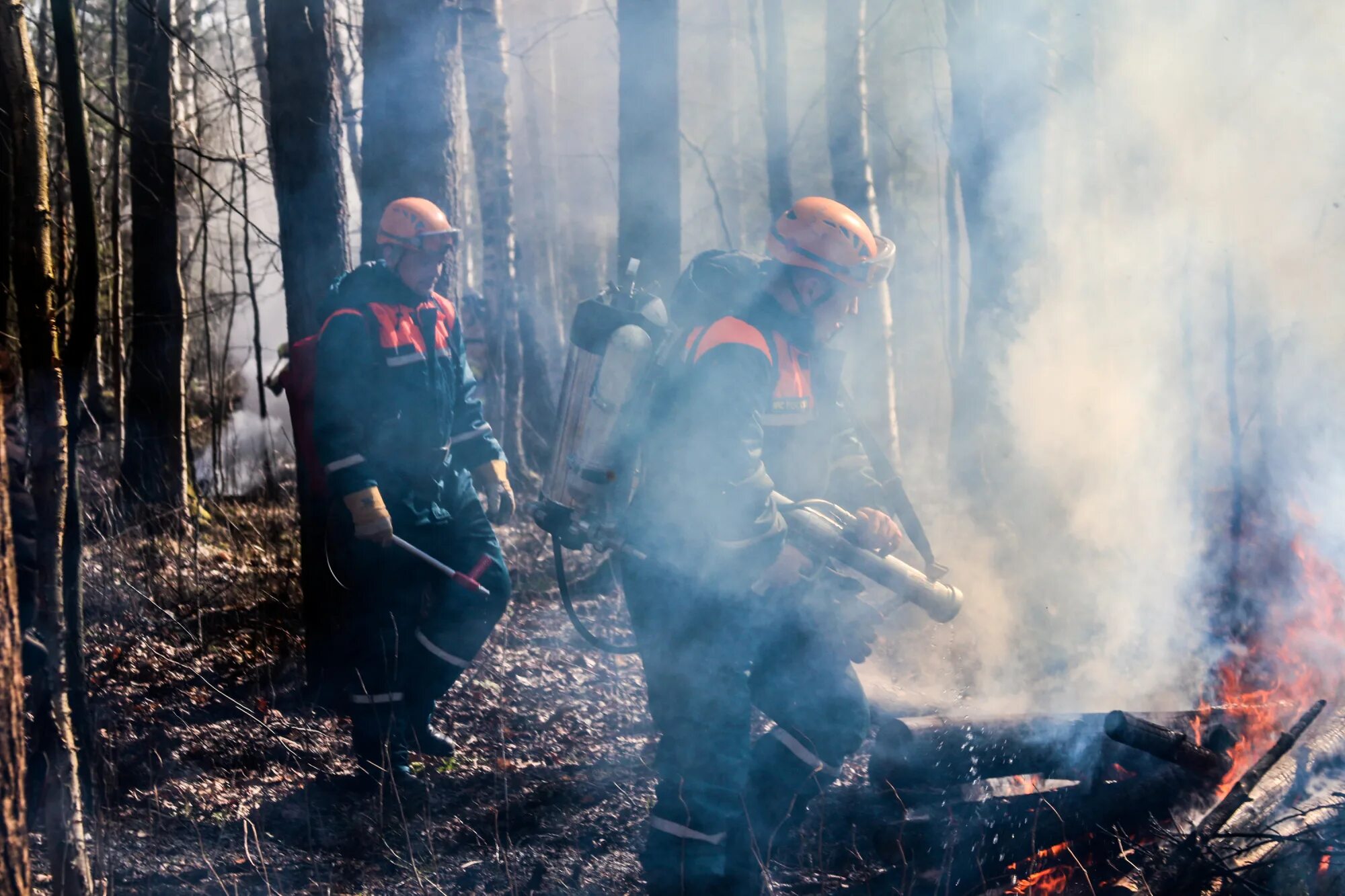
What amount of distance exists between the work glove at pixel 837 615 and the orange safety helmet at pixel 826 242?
1.07 m

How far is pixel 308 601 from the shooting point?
5.27 meters

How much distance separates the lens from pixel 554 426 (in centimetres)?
425

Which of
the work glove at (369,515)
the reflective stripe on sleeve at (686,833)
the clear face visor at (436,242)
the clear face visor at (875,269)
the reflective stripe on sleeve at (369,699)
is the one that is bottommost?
the reflective stripe on sleeve at (686,833)

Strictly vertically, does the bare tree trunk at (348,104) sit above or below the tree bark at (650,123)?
above

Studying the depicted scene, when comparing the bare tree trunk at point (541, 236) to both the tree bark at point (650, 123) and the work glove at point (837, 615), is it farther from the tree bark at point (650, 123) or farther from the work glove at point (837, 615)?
the work glove at point (837, 615)

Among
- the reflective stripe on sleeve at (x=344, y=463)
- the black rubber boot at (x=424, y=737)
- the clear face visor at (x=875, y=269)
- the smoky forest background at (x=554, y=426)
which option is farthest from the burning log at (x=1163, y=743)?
the reflective stripe on sleeve at (x=344, y=463)

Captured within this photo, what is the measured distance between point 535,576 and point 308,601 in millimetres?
2512

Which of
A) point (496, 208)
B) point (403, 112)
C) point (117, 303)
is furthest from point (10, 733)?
point (117, 303)

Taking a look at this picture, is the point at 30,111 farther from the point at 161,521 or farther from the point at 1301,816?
the point at 161,521

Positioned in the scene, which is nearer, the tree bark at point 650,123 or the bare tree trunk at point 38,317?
the bare tree trunk at point 38,317

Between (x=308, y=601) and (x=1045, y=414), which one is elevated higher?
(x=1045, y=414)

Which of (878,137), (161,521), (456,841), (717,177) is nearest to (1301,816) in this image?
(456,841)

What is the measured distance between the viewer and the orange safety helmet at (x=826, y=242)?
11.6 ft

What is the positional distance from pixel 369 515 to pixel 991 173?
22.8 ft
